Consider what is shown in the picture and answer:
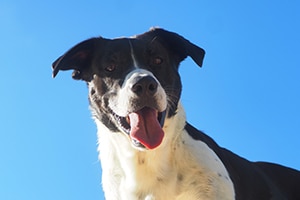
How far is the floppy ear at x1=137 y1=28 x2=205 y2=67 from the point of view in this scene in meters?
6.90

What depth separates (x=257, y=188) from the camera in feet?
24.2

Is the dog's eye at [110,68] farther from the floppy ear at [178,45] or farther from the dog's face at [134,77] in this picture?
the floppy ear at [178,45]

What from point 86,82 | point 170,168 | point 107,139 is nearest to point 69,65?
point 86,82

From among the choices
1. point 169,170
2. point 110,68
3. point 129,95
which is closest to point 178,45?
point 110,68

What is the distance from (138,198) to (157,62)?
122cm

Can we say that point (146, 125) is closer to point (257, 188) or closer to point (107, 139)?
point (107, 139)

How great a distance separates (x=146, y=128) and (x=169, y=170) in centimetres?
57

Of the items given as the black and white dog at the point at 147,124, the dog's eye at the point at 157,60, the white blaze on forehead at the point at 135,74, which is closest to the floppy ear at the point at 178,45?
the black and white dog at the point at 147,124

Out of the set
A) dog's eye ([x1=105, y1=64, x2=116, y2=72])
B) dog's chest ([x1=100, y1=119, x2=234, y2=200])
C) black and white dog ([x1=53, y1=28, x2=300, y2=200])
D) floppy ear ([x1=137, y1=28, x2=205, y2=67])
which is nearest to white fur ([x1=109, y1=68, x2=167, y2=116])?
black and white dog ([x1=53, y1=28, x2=300, y2=200])

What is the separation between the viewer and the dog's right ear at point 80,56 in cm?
692

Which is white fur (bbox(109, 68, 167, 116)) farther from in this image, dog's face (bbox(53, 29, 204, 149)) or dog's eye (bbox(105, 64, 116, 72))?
dog's eye (bbox(105, 64, 116, 72))

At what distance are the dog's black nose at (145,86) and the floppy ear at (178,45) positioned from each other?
775 mm

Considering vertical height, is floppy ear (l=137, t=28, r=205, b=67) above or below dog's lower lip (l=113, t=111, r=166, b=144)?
above

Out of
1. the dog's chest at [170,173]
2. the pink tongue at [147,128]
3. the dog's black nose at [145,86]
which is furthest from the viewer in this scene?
the dog's chest at [170,173]
